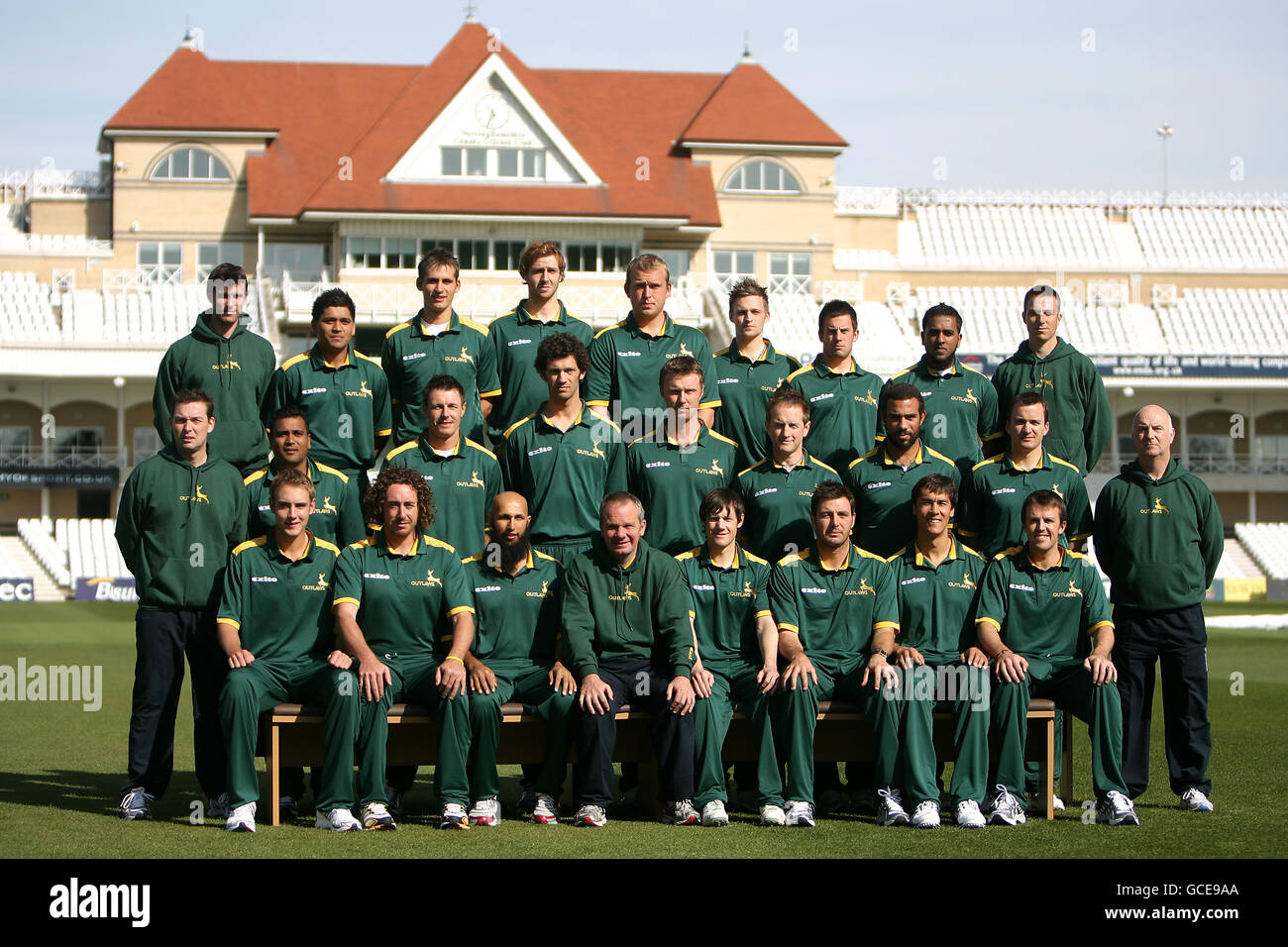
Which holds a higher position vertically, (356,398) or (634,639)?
(356,398)

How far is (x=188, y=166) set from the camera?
52.3 m

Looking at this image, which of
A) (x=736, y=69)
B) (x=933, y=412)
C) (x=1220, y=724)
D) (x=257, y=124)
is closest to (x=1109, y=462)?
(x=736, y=69)

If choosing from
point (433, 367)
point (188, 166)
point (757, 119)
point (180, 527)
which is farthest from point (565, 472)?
point (757, 119)

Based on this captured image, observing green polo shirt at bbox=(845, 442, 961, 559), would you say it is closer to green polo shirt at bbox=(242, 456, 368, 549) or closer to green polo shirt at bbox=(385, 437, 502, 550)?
green polo shirt at bbox=(385, 437, 502, 550)

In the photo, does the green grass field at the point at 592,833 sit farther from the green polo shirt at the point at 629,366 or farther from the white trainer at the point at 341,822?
the green polo shirt at the point at 629,366

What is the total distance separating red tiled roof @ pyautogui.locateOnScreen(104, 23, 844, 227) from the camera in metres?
48.3

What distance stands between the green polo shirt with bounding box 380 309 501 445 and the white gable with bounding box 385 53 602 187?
3966cm

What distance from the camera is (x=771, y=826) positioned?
820cm

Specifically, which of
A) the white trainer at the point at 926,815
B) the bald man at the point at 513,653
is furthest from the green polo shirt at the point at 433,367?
the white trainer at the point at 926,815

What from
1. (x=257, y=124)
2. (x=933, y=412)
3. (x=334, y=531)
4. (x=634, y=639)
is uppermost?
(x=257, y=124)

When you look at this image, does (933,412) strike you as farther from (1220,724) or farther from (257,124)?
(257,124)

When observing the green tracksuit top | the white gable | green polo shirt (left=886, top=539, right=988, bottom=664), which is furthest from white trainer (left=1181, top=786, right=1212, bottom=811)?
the white gable

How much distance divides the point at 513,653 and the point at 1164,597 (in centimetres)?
356

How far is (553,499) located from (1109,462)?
43.2 meters
